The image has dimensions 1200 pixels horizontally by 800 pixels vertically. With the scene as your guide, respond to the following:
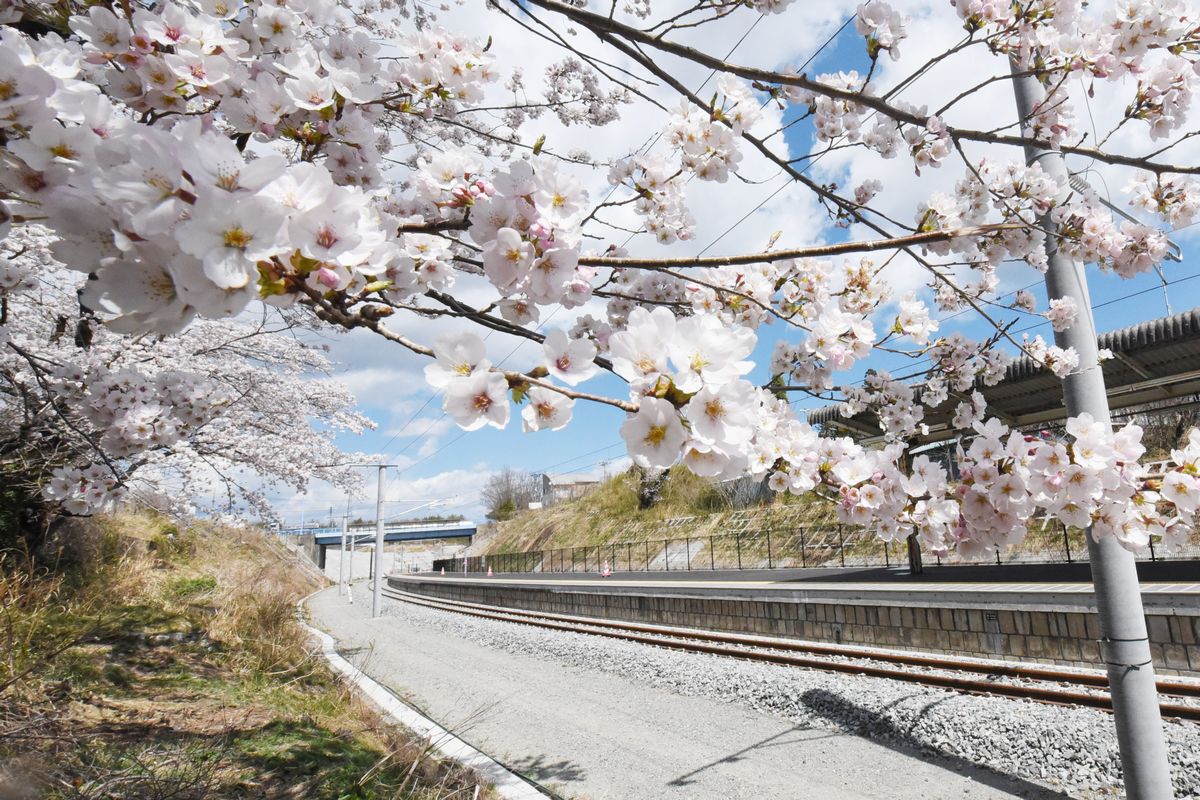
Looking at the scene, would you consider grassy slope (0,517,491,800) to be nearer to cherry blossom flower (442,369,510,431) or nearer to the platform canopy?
cherry blossom flower (442,369,510,431)

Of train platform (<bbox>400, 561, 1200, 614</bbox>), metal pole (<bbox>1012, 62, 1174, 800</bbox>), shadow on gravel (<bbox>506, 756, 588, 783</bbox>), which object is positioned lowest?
shadow on gravel (<bbox>506, 756, 588, 783</bbox>)

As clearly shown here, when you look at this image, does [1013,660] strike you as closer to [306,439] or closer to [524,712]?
[524,712]

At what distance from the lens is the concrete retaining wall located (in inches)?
294

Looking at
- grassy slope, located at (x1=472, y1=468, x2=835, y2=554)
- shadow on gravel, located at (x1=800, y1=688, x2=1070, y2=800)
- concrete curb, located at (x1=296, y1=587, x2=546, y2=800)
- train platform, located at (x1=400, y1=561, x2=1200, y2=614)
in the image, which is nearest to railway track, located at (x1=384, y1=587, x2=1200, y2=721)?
train platform, located at (x1=400, y1=561, x2=1200, y2=614)

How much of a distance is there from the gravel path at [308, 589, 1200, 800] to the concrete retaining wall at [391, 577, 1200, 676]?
7.07ft

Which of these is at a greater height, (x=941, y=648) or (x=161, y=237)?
(x=161, y=237)

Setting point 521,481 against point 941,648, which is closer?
point 941,648

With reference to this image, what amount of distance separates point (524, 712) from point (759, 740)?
3.27 m

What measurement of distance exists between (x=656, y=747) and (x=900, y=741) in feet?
8.35

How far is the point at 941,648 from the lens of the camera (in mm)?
9641

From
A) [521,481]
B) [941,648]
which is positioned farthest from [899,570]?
[521,481]

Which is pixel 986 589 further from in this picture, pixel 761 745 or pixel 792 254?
pixel 792 254

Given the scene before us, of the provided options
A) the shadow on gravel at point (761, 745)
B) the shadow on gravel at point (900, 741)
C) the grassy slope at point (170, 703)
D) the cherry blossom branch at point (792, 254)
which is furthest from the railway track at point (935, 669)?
the cherry blossom branch at point (792, 254)

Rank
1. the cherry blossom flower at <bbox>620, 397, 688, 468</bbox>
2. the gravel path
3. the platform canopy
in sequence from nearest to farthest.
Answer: the cherry blossom flower at <bbox>620, 397, 688, 468</bbox>, the gravel path, the platform canopy
